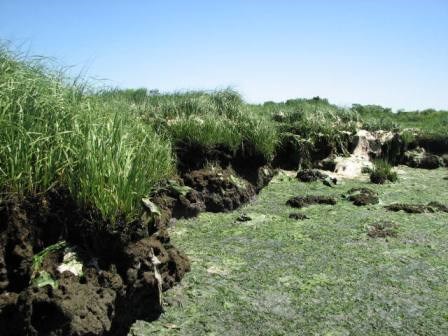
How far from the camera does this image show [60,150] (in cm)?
369

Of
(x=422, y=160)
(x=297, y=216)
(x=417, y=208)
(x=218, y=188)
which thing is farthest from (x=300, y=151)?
(x=422, y=160)

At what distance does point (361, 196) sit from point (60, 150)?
4794mm

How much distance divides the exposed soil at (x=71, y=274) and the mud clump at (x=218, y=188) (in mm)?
2519

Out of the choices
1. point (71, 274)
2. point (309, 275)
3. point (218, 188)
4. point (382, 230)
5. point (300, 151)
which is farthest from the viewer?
point (300, 151)

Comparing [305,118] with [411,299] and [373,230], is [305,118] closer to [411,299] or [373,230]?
[373,230]

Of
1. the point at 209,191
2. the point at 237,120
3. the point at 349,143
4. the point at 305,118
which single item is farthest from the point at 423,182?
the point at 209,191

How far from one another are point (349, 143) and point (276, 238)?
5.87 meters

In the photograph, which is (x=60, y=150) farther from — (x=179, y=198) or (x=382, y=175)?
(x=382, y=175)

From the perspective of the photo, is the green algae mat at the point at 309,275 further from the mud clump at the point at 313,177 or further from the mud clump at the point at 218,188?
the mud clump at the point at 313,177

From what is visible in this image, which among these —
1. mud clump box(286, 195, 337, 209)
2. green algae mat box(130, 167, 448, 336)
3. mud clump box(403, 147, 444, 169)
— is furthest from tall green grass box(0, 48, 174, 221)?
mud clump box(403, 147, 444, 169)

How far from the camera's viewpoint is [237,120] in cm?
862

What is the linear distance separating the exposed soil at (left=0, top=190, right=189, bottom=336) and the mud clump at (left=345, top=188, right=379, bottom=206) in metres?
3.95

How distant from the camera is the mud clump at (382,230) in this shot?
5.71m

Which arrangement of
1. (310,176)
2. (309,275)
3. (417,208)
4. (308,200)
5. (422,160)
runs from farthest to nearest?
1. (422,160)
2. (310,176)
3. (308,200)
4. (417,208)
5. (309,275)
